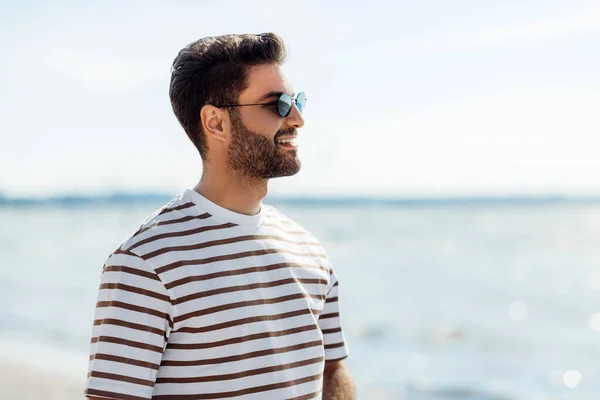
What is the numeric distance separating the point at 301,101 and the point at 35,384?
6.79 m

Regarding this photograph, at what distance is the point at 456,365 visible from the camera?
1066 centimetres

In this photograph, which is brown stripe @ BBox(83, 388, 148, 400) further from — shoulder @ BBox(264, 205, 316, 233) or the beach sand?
the beach sand

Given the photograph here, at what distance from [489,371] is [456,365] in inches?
19.7

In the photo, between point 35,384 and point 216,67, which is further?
point 35,384

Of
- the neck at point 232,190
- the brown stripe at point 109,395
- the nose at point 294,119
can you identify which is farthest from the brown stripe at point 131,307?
the nose at point 294,119

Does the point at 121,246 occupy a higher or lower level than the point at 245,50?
lower

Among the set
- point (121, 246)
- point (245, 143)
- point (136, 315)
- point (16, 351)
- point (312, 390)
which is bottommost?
point (16, 351)

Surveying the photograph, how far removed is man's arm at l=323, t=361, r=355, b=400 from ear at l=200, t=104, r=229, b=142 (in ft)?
2.68

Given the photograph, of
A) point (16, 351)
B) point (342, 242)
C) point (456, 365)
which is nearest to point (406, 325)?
point (456, 365)

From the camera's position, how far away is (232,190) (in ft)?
7.36

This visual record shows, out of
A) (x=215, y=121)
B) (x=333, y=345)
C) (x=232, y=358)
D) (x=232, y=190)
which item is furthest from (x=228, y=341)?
(x=215, y=121)

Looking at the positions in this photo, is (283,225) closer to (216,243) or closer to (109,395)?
(216,243)

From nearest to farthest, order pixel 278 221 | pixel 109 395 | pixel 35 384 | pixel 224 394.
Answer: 1. pixel 109 395
2. pixel 224 394
3. pixel 278 221
4. pixel 35 384

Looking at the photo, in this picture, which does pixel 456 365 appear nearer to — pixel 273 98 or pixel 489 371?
pixel 489 371
